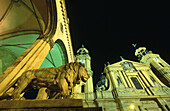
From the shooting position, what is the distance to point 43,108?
1.65 metres

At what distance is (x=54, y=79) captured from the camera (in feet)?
7.69

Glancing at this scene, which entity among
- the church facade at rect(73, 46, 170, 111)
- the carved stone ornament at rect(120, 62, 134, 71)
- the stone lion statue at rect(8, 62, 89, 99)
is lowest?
the stone lion statue at rect(8, 62, 89, 99)

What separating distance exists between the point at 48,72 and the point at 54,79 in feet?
1.13

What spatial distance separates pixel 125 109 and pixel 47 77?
1180 centimetres

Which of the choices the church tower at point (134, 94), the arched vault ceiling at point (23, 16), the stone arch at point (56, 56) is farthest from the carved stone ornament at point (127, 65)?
the arched vault ceiling at point (23, 16)

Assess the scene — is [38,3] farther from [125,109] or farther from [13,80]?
[125,109]

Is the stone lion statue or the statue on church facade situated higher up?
the statue on church facade

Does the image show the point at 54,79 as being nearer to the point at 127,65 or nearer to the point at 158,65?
the point at 127,65

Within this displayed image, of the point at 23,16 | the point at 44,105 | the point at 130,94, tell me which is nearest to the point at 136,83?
the point at 130,94

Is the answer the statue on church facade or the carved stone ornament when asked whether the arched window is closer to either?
the carved stone ornament

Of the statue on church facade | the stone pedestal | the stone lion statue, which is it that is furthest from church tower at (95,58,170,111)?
the stone pedestal

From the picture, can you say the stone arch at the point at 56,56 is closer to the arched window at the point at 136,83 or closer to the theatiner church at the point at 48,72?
the theatiner church at the point at 48,72

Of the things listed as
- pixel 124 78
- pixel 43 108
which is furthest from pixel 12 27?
pixel 124 78

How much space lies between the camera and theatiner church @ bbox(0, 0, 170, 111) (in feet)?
6.89
